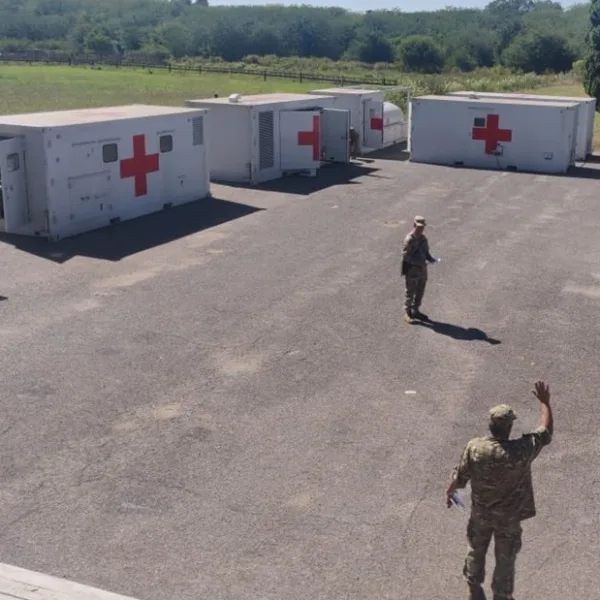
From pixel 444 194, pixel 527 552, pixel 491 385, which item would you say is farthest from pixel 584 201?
pixel 527 552

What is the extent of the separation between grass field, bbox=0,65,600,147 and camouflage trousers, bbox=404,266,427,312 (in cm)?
2393

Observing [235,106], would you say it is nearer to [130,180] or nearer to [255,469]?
[130,180]

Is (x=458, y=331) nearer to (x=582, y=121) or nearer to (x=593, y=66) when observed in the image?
(x=582, y=121)

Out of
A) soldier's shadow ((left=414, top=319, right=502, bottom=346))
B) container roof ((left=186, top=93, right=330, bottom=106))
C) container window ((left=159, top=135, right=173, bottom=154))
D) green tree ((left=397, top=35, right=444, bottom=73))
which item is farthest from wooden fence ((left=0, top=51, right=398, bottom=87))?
soldier's shadow ((left=414, top=319, right=502, bottom=346))

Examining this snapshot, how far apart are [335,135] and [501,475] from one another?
23.9 meters

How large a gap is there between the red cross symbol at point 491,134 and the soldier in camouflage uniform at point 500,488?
2380cm

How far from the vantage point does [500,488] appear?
654 cm

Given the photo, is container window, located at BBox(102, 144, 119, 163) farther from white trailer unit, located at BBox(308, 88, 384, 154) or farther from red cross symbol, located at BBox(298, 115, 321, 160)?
white trailer unit, located at BBox(308, 88, 384, 154)

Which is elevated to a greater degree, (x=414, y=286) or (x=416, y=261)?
(x=416, y=261)

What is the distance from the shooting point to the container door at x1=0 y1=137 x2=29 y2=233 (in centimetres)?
1767

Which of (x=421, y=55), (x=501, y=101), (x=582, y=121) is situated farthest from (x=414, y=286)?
(x=421, y=55)

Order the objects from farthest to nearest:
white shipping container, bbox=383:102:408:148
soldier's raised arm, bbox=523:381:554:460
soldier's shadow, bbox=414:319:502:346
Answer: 1. white shipping container, bbox=383:102:408:148
2. soldier's shadow, bbox=414:319:502:346
3. soldier's raised arm, bbox=523:381:554:460

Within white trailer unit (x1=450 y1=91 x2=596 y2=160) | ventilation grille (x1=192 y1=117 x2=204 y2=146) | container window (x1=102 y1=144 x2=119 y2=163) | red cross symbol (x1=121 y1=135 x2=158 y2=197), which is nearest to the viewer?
container window (x1=102 y1=144 x2=119 y2=163)

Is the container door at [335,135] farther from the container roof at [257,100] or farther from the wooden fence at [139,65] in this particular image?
the wooden fence at [139,65]
